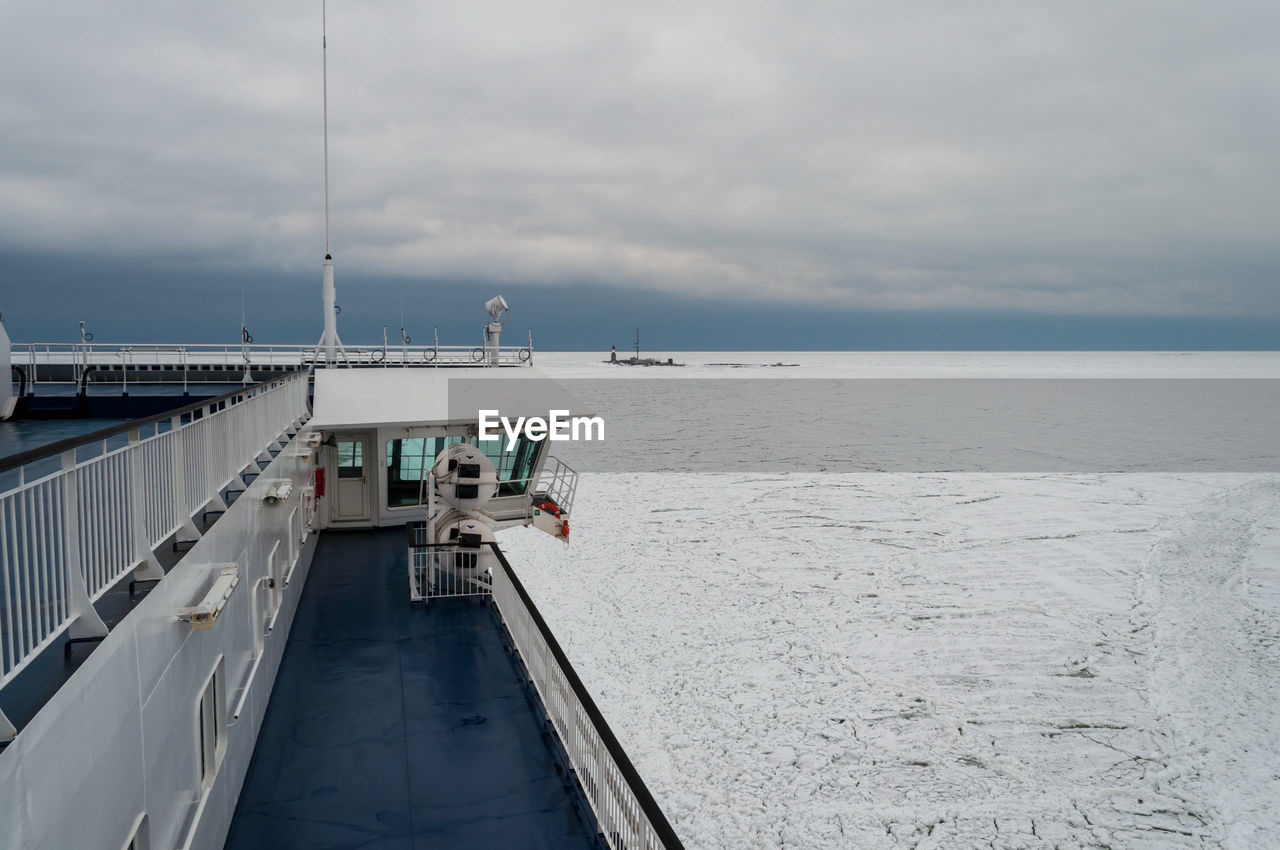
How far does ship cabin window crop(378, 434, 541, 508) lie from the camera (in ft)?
55.0

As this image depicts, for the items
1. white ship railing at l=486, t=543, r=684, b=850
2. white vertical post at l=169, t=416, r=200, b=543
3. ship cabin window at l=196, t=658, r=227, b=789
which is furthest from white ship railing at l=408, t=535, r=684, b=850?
white vertical post at l=169, t=416, r=200, b=543

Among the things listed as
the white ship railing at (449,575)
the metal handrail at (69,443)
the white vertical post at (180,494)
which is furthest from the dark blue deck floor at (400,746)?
the metal handrail at (69,443)

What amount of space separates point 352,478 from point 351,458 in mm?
464

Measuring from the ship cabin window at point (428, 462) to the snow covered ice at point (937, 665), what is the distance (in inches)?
226

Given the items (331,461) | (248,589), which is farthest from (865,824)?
(331,461)

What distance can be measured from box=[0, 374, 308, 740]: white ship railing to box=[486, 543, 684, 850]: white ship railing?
3.36m

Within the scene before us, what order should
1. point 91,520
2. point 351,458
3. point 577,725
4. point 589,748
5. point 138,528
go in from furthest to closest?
point 351,458 < point 577,725 < point 589,748 < point 138,528 < point 91,520

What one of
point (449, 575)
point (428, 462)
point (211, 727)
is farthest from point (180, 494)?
point (428, 462)

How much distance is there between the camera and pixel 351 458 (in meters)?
17.1

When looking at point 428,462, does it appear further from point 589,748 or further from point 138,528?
point 138,528

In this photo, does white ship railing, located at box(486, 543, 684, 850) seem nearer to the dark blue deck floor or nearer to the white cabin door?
the dark blue deck floor

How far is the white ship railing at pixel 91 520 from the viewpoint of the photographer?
119 inches

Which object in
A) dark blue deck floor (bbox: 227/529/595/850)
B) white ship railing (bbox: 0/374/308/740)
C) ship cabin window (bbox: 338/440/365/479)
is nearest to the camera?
white ship railing (bbox: 0/374/308/740)

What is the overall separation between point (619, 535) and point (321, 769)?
83.8 ft
